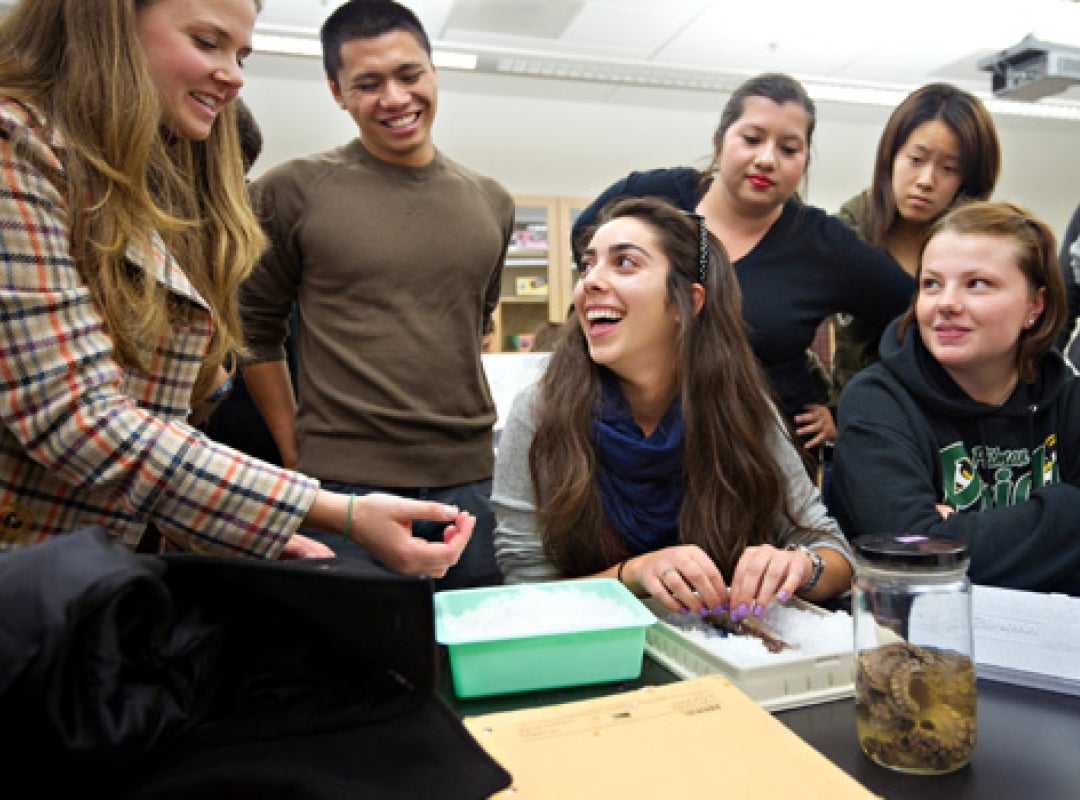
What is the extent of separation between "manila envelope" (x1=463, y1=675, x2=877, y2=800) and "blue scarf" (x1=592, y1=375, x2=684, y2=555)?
0.56m

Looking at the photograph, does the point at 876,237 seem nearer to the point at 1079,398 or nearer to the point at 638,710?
the point at 1079,398

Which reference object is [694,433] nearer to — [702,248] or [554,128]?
[702,248]

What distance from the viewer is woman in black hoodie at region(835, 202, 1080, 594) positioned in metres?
1.48

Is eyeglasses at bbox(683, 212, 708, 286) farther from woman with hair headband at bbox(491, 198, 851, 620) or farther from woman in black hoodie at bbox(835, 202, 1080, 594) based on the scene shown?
woman in black hoodie at bbox(835, 202, 1080, 594)

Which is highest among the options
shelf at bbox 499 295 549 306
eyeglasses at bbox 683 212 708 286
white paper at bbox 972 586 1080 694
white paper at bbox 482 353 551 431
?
shelf at bbox 499 295 549 306

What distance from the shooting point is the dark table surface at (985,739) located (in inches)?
29.5

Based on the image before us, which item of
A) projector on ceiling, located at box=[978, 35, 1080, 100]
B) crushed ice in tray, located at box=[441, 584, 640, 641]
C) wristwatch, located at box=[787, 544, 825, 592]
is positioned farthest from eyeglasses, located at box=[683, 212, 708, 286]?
projector on ceiling, located at box=[978, 35, 1080, 100]

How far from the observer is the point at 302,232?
6.05 ft

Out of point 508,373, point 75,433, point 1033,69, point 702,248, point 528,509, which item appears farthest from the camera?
point 1033,69

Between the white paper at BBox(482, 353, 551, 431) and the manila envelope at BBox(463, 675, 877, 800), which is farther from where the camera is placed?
the white paper at BBox(482, 353, 551, 431)

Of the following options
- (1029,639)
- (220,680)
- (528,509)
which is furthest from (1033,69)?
(220,680)

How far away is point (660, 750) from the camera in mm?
771

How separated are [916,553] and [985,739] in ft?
0.66

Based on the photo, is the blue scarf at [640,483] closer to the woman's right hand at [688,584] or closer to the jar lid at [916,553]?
the woman's right hand at [688,584]
